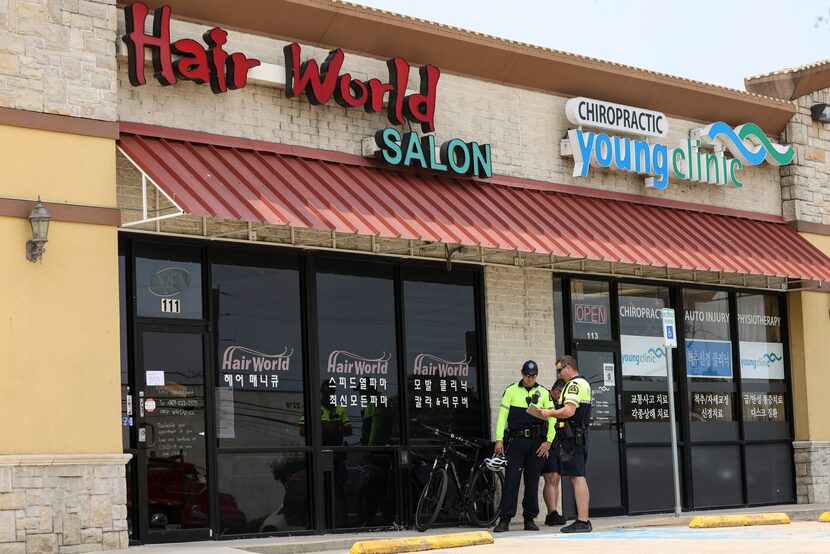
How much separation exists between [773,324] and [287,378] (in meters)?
9.88

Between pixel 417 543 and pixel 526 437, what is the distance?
370 cm

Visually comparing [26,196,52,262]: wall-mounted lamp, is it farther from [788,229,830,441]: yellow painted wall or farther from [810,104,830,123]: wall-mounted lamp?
[810,104,830,123]: wall-mounted lamp

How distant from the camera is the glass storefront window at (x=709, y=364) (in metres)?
20.1

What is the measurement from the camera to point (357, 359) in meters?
15.9

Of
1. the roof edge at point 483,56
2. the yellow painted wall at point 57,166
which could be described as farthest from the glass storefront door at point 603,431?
the yellow painted wall at point 57,166

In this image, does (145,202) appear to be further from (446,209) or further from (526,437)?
(526,437)

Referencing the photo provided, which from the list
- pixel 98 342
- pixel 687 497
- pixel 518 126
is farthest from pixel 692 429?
pixel 98 342

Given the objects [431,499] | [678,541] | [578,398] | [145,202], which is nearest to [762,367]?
[578,398]

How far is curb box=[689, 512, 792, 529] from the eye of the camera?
15227 mm

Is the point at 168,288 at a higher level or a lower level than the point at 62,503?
higher

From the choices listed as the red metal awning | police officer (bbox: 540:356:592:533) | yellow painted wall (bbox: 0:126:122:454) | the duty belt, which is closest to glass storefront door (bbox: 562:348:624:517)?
the red metal awning

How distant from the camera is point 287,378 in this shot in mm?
15211

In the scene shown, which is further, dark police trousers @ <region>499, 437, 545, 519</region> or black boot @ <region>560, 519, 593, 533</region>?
dark police trousers @ <region>499, 437, 545, 519</region>

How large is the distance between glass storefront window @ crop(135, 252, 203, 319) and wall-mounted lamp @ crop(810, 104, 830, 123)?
487 inches
